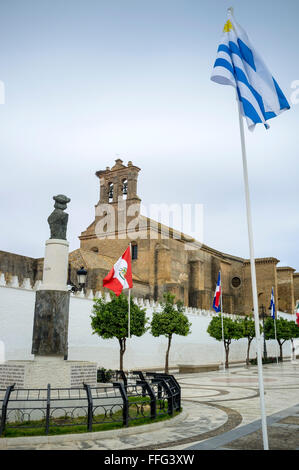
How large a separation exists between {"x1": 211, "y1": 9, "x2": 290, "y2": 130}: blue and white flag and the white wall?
16.9 meters

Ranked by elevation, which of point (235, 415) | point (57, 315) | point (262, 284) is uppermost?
point (262, 284)

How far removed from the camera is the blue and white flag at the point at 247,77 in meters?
7.08

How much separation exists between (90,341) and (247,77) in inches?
826

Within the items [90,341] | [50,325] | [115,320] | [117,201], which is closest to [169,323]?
[90,341]

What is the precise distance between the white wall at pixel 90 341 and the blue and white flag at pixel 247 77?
16.9m

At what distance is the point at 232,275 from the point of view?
208 ft

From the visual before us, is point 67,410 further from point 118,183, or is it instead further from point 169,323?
point 118,183

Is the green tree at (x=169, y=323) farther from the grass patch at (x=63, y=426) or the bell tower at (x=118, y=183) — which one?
the bell tower at (x=118, y=183)

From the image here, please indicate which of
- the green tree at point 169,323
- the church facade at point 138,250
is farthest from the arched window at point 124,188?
the green tree at point 169,323

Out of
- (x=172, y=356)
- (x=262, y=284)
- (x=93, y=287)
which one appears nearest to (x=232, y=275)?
(x=262, y=284)

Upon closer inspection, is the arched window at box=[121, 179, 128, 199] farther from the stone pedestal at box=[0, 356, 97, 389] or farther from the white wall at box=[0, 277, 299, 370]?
the stone pedestal at box=[0, 356, 97, 389]

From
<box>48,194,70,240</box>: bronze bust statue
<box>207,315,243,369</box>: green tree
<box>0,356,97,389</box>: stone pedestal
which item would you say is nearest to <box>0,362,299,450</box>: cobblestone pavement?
<box>0,356,97,389</box>: stone pedestal
